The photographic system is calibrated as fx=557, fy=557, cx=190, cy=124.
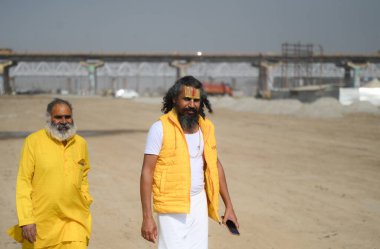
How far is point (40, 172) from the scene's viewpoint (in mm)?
4055

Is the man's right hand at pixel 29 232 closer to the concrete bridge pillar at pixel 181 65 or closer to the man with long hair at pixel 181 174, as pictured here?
the man with long hair at pixel 181 174

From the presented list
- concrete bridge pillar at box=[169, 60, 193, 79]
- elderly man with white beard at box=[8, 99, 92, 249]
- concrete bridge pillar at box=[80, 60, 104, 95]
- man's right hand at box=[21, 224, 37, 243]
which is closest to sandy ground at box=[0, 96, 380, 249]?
elderly man with white beard at box=[8, 99, 92, 249]

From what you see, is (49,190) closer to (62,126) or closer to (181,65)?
(62,126)

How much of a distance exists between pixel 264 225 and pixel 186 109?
3810 mm

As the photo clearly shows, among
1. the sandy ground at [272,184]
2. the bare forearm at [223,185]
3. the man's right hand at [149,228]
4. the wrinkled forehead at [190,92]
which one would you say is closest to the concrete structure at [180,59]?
the sandy ground at [272,184]

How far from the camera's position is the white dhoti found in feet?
12.4

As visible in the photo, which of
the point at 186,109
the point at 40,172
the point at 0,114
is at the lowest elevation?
the point at 0,114

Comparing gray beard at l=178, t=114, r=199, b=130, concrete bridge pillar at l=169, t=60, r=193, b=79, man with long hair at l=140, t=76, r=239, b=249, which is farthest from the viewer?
concrete bridge pillar at l=169, t=60, r=193, b=79

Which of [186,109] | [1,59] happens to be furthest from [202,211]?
[1,59]

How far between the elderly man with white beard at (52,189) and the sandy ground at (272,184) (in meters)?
2.34

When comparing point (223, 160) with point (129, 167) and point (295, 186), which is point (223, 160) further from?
point (295, 186)

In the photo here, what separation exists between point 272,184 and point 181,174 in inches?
263

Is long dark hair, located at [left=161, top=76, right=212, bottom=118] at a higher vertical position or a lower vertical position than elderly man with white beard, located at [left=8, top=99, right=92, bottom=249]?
higher

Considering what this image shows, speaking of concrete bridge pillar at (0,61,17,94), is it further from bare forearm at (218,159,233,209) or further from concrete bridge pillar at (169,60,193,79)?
bare forearm at (218,159,233,209)
